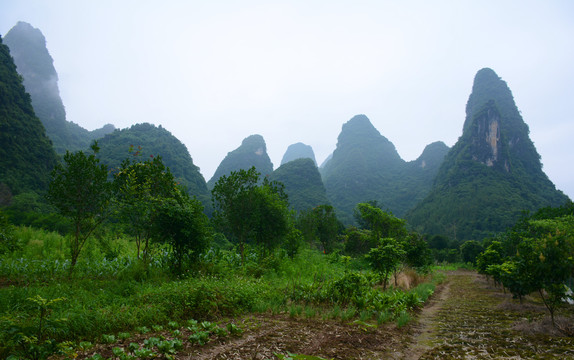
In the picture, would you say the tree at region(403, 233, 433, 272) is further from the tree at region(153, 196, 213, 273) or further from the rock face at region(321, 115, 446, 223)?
the rock face at region(321, 115, 446, 223)

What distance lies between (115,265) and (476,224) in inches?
2984

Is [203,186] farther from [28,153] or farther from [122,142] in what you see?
[28,153]

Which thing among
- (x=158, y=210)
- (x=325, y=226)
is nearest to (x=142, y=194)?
(x=158, y=210)

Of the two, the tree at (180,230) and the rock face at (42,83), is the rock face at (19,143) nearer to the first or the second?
the rock face at (42,83)

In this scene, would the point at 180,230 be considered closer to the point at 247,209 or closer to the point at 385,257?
the point at 247,209

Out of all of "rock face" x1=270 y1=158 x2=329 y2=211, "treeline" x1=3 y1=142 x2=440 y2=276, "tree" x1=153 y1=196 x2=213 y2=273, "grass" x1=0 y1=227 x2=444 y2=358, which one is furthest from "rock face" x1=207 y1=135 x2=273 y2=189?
"grass" x1=0 y1=227 x2=444 y2=358

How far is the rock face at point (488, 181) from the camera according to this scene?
214 ft

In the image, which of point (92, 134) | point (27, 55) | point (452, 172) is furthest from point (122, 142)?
point (452, 172)

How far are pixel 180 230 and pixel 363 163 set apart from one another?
142651 mm

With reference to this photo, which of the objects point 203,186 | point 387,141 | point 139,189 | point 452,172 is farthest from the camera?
point 387,141

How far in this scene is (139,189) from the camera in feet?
28.9

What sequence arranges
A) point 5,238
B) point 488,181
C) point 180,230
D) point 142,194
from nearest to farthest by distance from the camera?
point 5,238 < point 180,230 < point 142,194 < point 488,181

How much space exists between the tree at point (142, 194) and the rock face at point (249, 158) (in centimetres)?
10691

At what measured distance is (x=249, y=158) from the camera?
123438 mm
